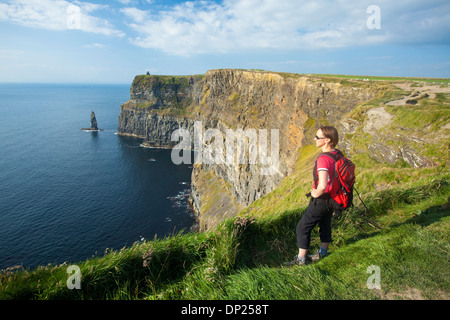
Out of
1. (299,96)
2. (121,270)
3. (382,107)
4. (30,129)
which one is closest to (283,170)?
(299,96)

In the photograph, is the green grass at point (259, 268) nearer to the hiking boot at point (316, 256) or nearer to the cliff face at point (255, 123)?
the hiking boot at point (316, 256)

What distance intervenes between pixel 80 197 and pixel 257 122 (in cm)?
5283

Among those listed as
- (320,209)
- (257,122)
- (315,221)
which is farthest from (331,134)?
(257,122)

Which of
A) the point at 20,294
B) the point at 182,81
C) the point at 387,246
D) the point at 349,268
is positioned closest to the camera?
the point at 20,294

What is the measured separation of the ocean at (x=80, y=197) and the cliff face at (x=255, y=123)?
1170 centimetres

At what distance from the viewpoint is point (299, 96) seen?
36.2 m

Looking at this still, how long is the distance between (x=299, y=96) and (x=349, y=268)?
35.1 metres

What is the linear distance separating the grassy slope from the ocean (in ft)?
51.0

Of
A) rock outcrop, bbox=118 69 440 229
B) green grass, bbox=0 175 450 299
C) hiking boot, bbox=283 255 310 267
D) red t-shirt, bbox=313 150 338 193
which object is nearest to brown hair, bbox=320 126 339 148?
red t-shirt, bbox=313 150 338 193

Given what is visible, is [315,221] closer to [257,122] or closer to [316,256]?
[316,256]

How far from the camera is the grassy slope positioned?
394 cm

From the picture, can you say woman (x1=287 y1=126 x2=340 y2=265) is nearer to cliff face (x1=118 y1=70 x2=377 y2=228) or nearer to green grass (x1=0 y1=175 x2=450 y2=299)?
green grass (x1=0 y1=175 x2=450 y2=299)

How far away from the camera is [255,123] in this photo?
1900 inches

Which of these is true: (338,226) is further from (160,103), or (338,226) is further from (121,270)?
(160,103)
